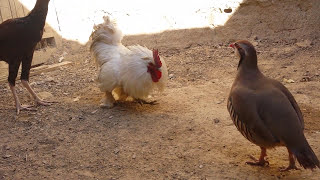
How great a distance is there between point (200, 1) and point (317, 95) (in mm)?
3161

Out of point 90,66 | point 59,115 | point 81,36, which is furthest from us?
point 81,36

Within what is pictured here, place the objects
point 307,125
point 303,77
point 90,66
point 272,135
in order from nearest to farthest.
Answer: point 272,135 < point 307,125 < point 303,77 < point 90,66

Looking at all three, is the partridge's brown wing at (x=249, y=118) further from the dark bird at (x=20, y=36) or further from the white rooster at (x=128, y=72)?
the dark bird at (x=20, y=36)

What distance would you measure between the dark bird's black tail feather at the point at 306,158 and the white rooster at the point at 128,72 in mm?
2113

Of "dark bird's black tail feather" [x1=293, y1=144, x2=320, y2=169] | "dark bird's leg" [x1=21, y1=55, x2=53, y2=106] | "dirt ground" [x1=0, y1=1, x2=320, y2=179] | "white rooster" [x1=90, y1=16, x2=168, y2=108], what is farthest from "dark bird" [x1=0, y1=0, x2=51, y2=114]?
"dark bird's black tail feather" [x1=293, y1=144, x2=320, y2=169]

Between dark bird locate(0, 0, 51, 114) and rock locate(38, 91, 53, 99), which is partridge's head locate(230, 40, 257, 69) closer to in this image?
dark bird locate(0, 0, 51, 114)

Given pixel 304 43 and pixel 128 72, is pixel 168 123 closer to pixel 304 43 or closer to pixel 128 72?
pixel 128 72

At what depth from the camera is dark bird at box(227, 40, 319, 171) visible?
Answer: 8.55 ft

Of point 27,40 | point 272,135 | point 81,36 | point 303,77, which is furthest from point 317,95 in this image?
point 81,36

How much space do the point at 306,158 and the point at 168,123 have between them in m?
1.80

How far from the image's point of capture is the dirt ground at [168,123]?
314 cm

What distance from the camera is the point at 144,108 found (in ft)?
15.3

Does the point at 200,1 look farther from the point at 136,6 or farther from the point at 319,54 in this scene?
the point at 319,54

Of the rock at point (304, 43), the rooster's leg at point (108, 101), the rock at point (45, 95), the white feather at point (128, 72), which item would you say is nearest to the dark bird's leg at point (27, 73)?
the rock at point (45, 95)
